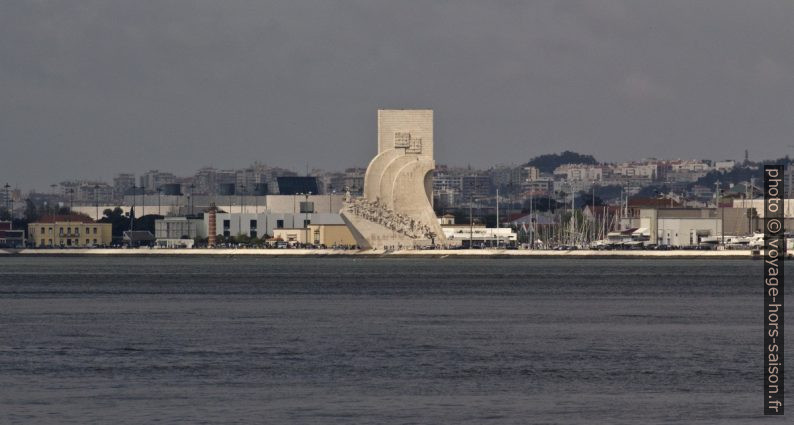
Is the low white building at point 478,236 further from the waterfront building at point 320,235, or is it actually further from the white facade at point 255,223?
the white facade at point 255,223

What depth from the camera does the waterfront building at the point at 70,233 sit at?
582 feet

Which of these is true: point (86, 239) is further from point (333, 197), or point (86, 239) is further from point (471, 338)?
point (471, 338)

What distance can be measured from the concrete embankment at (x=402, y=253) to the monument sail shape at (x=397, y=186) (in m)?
1.96

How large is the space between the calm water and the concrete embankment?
6039cm

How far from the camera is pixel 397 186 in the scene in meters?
123

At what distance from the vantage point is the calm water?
2858cm

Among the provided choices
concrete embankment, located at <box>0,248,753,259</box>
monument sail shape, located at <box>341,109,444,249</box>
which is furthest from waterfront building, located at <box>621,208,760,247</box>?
monument sail shape, located at <box>341,109,444,249</box>

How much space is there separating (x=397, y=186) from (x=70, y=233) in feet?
209

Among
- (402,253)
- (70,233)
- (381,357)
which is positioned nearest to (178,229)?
(70,233)

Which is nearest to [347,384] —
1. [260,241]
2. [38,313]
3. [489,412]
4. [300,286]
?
[489,412]

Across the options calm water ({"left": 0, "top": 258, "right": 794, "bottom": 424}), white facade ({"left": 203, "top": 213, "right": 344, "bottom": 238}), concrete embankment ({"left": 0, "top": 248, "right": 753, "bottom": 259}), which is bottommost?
calm water ({"left": 0, "top": 258, "right": 794, "bottom": 424})

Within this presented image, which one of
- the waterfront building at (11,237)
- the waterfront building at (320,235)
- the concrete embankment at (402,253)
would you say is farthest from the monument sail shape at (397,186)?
the waterfront building at (11,237)

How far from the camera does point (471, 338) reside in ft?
139

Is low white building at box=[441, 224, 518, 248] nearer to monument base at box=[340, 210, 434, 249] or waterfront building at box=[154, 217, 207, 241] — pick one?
monument base at box=[340, 210, 434, 249]
